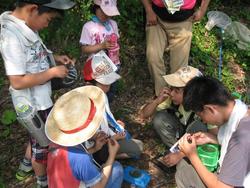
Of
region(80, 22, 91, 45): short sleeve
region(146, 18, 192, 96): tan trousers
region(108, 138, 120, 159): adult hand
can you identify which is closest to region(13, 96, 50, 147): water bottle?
region(108, 138, 120, 159): adult hand

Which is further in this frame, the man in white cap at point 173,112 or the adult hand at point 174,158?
the man in white cap at point 173,112

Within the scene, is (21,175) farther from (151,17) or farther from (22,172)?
(151,17)

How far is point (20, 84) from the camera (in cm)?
290

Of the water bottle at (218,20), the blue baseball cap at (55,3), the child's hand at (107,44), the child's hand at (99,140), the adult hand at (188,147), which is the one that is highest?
the blue baseball cap at (55,3)

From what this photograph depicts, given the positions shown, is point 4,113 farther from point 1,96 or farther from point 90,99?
point 90,99

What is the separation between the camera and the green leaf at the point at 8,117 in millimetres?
4371

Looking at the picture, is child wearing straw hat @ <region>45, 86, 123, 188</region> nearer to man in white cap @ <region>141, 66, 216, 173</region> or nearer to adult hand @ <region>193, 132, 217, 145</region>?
adult hand @ <region>193, 132, 217, 145</region>

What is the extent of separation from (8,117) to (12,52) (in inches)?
68.6

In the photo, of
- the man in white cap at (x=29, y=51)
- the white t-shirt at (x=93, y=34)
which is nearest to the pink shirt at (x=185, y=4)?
the white t-shirt at (x=93, y=34)

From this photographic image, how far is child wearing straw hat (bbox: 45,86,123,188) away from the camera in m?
2.64

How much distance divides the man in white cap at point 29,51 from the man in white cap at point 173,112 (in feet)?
3.79

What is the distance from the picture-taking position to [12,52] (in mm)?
2838

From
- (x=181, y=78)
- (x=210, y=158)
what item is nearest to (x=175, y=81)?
(x=181, y=78)

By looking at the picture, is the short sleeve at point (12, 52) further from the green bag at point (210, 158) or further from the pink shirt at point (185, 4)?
the pink shirt at point (185, 4)
